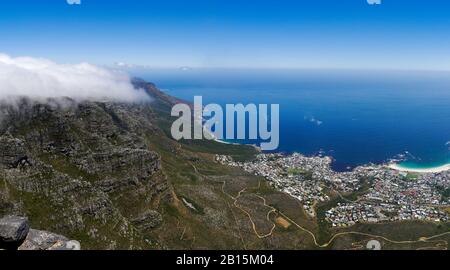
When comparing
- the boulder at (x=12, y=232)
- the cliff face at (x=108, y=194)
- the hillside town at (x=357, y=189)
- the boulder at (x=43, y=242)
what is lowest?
the hillside town at (x=357, y=189)

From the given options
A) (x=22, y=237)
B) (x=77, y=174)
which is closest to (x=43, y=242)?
(x=22, y=237)

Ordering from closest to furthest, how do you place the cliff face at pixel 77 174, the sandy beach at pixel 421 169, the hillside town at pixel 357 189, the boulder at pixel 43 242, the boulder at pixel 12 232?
the boulder at pixel 12 232 → the boulder at pixel 43 242 → the cliff face at pixel 77 174 → the hillside town at pixel 357 189 → the sandy beach at pixel 421 169

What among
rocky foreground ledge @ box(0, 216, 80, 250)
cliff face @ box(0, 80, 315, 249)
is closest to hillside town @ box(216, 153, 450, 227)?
cliff face @ box(0, 80, 315, 249)

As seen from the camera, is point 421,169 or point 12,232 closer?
point 12,232

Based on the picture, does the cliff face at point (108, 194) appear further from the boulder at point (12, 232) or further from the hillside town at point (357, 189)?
the boulder at point (12, 232)

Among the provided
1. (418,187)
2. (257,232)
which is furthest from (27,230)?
(418,187)

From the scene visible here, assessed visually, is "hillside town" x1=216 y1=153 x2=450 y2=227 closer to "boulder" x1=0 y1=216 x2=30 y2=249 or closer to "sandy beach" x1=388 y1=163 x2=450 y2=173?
"sandy beach" x1=388 y1=163 x2=450 y2=173

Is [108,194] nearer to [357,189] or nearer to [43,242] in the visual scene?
[43,242]

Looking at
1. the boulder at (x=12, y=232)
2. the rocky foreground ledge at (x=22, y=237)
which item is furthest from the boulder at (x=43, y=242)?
the boulder at (x=12, y=232)
